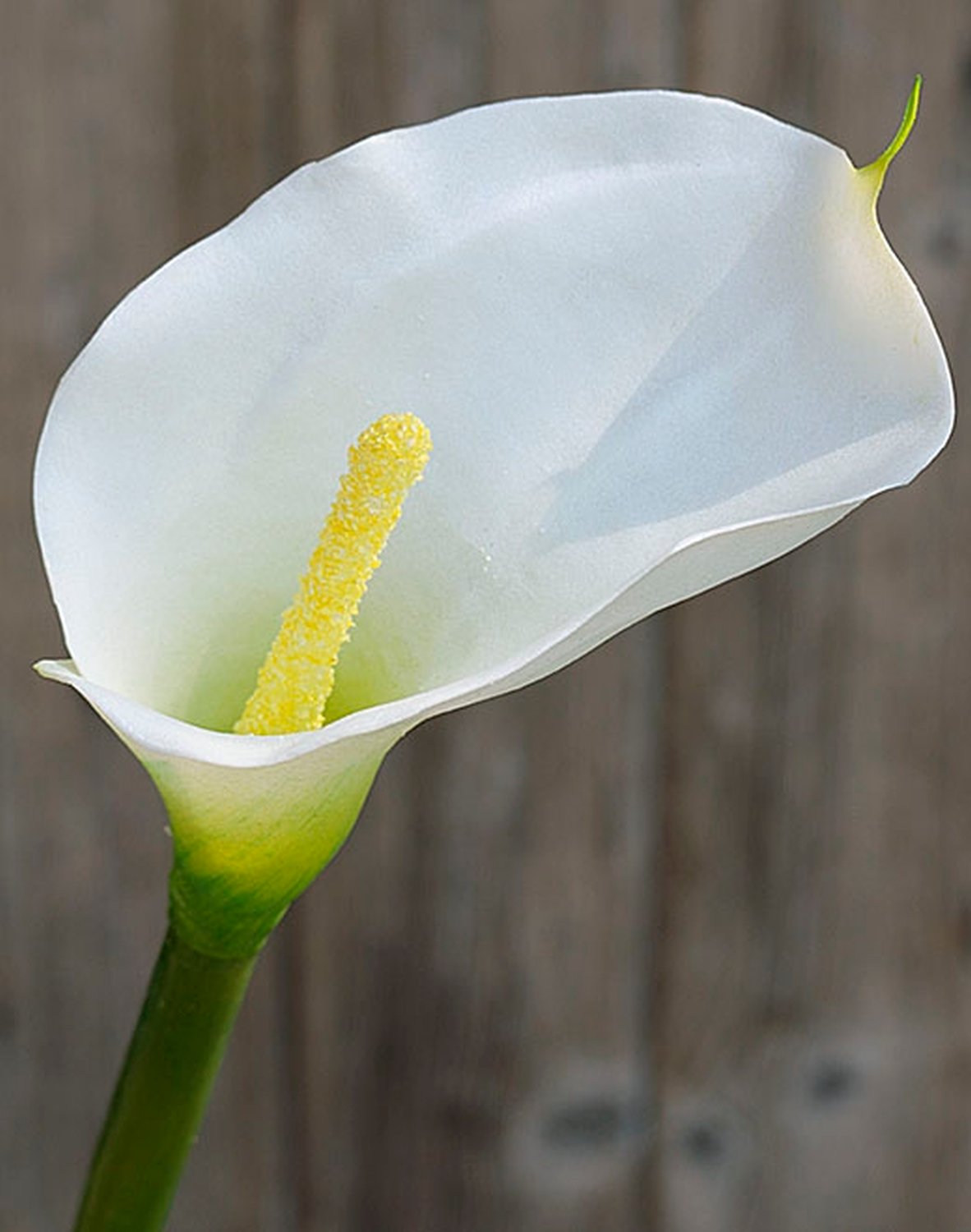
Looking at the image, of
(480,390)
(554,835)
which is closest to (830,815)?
(554,835)

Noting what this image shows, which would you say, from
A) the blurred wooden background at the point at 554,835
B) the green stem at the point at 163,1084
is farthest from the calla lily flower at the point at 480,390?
the blurred wooden background at the point at 554,835

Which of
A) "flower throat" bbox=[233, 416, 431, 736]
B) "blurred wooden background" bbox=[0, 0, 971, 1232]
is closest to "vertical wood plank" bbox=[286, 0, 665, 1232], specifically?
"blurred wooden background" bbox=[0, 0, 971, 1232]

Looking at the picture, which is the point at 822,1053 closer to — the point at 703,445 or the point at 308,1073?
the point at 308,1073

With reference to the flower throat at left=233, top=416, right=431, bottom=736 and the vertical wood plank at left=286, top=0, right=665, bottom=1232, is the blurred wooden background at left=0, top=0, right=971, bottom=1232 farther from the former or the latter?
the flower throat at left=233, top=416, right=431, bottom=736

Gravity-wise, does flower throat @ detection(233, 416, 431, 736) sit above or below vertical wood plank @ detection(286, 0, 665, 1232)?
above

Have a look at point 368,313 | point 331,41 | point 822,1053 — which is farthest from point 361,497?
point 822,1053

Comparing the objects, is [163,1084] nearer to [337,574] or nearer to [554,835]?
[337,574]
